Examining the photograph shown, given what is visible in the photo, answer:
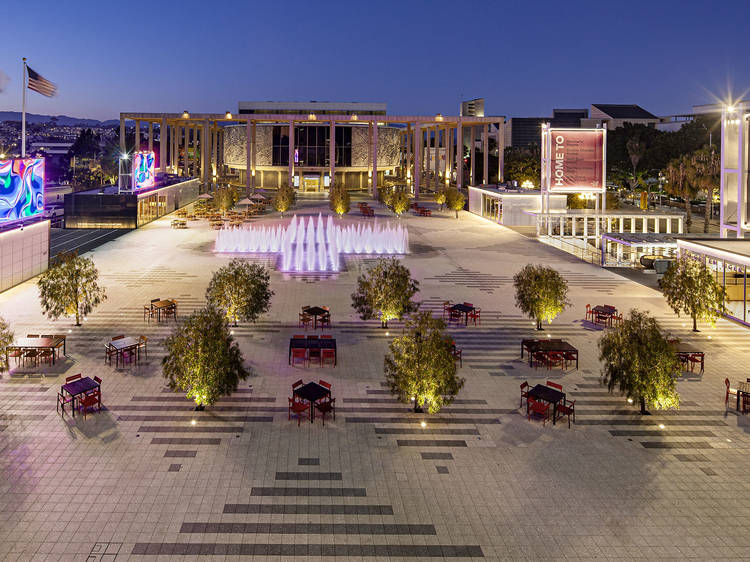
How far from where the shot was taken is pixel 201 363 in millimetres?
16484

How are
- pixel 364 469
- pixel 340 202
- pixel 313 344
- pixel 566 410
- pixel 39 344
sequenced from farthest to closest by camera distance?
1. pixel 340 202
2. pixel 313 344
3. pixel 39 344
4. pixel 566 410
5. pixel 364 469

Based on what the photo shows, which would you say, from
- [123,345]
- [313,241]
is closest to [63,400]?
[123,345]

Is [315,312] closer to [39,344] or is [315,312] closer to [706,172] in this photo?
[39,344]

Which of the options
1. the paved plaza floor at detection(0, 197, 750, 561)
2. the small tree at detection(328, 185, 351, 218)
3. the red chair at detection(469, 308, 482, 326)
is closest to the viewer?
the paved plaza floor at detection(0, 197, 750, 561)

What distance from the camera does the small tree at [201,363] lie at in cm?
1650

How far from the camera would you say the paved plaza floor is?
37.2 feet

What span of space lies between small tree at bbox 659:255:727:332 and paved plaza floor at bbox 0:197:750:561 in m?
1.57

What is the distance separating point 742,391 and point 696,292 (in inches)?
313

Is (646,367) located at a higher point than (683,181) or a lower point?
lower

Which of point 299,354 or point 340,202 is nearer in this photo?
point 299,354

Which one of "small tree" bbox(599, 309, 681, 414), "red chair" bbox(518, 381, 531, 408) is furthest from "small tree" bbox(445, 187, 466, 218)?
"small tree" bbox(599, 309, 681, 414)

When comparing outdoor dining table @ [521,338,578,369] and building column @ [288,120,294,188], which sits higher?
building column @ [288,120,294,188]

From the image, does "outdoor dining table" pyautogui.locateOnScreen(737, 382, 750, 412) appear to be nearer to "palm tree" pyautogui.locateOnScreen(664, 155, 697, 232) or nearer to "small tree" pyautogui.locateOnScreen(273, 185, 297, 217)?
"palm tree" pyautogui.locateOnScreen(664, 155, 697, 232)

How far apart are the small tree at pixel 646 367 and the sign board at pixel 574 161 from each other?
39767 millimetres
